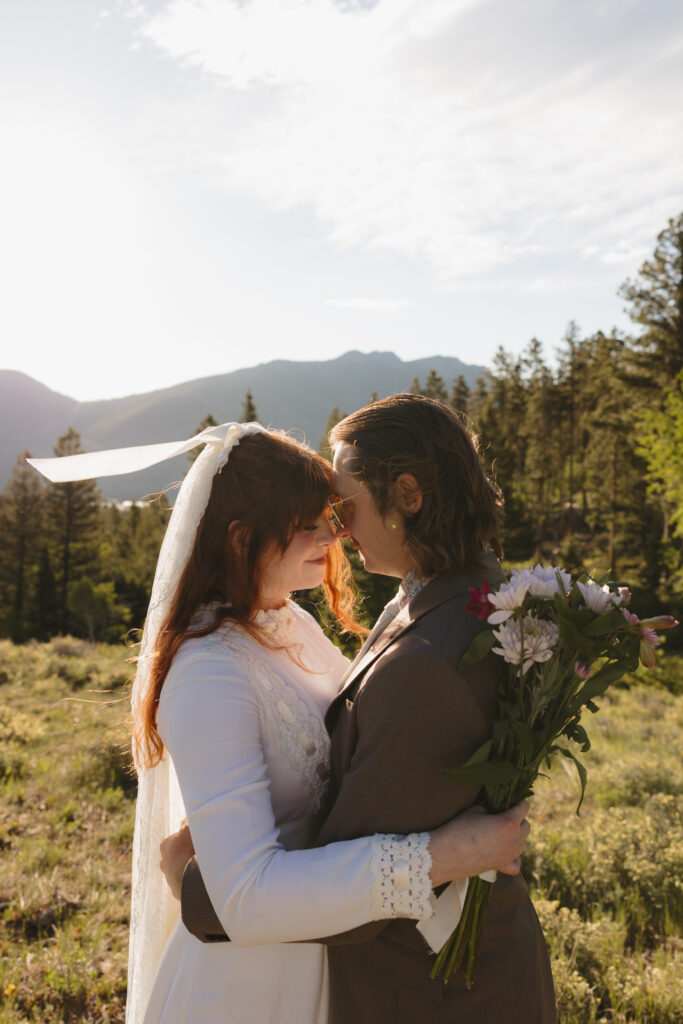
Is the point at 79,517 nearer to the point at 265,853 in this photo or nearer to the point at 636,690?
the point at 636,690

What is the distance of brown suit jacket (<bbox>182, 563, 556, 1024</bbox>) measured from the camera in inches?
68.6

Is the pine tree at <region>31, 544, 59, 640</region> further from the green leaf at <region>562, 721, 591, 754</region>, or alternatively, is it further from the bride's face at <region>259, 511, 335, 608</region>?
the green leaf at <region>562, 721, 591, 754</region>

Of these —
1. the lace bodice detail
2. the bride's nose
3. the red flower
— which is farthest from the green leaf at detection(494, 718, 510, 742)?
the bride's nose

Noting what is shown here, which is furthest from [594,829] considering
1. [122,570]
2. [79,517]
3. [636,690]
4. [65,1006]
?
[122,570]

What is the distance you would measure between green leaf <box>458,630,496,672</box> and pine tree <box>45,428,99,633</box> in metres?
45.2

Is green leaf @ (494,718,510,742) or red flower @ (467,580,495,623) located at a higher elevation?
red flower @ (467,580,495,623)

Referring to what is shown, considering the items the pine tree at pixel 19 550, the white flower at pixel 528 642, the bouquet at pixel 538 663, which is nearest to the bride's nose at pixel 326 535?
the bouquet at pixel 538 663

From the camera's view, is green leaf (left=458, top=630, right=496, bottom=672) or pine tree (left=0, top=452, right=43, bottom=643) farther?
pine tree (left=0, top=452, right=43, bottom=643)

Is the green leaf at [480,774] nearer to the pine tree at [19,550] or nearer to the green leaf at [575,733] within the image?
the green leaf at [575,733]

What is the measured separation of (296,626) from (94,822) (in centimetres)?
427

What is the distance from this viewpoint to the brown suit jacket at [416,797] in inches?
68.6

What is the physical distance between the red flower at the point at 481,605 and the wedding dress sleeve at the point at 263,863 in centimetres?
58

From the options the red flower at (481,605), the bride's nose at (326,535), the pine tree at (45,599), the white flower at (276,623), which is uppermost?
the bride's nose at (326,535)

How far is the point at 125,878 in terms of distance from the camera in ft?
16.5
